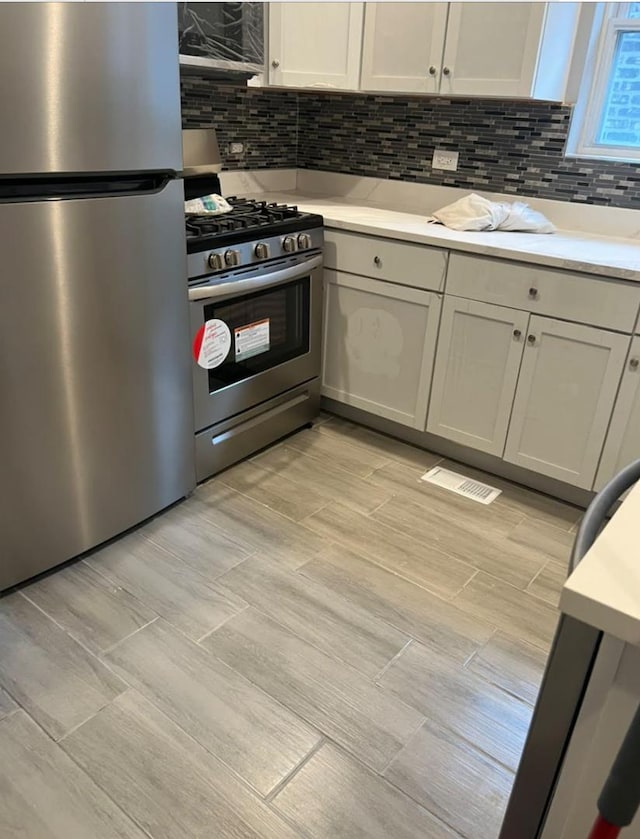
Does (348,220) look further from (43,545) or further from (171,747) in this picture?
(171,747)

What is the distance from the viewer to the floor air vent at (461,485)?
2.47m

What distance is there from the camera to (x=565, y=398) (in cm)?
224

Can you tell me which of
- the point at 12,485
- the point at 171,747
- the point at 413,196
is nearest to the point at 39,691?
the point at 171,747

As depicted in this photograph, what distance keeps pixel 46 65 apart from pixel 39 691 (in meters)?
1.48

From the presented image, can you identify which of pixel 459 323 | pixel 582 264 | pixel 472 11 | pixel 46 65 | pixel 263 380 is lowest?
pixel 263 380

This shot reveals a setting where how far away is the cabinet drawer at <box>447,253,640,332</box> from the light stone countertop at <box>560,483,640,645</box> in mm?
1549

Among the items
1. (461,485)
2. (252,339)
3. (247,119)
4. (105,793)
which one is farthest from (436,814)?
(247,119)

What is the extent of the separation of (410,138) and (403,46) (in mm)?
491

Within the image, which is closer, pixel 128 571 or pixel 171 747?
pixel 171 747

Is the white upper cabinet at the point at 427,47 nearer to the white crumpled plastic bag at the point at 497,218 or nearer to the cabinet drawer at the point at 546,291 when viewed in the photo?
the white crumpled plastic bag at the point at 497,218

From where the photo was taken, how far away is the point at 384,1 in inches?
99.9

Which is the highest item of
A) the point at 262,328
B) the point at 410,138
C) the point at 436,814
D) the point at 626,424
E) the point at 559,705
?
the point at 410,138

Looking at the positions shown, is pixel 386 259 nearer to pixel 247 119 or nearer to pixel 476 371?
pixel 476 371

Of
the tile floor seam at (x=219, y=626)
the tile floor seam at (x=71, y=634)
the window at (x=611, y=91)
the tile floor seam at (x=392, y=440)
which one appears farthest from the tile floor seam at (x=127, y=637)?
the window at (x=611, y=91)
